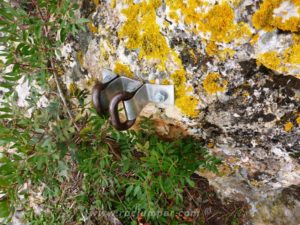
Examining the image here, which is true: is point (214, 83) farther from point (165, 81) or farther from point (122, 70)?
point (122, 70)

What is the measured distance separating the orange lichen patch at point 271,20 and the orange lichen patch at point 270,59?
0.41 ft

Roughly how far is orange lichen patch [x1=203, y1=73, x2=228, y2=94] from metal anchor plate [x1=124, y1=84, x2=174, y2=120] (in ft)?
0.64

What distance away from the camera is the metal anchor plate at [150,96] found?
1.62 metres

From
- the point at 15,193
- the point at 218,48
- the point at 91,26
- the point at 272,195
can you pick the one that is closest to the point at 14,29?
the point at 91,26

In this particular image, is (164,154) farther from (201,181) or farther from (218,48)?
(201,181)

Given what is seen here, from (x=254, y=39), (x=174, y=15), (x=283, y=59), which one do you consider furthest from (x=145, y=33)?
(x=283, y=59)

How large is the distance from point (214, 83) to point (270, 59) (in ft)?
1.03

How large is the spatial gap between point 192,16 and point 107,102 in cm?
61

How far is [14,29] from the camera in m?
1.63

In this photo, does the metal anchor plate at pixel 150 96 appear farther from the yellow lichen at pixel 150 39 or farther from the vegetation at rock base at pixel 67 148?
the vegetation at rock base at pixel 67 148

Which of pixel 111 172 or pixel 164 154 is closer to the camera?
pixel 164 154

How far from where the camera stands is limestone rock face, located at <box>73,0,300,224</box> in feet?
4.52

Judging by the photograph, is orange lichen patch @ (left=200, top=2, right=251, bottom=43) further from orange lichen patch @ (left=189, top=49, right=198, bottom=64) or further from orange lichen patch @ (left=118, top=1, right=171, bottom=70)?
orange lichen patch @ (left=118, top=1, right=171, bottom=70)

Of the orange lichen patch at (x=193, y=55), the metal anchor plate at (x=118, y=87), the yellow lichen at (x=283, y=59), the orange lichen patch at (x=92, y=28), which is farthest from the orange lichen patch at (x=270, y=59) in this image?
the orange lichen patch at (x=92, y=28)
